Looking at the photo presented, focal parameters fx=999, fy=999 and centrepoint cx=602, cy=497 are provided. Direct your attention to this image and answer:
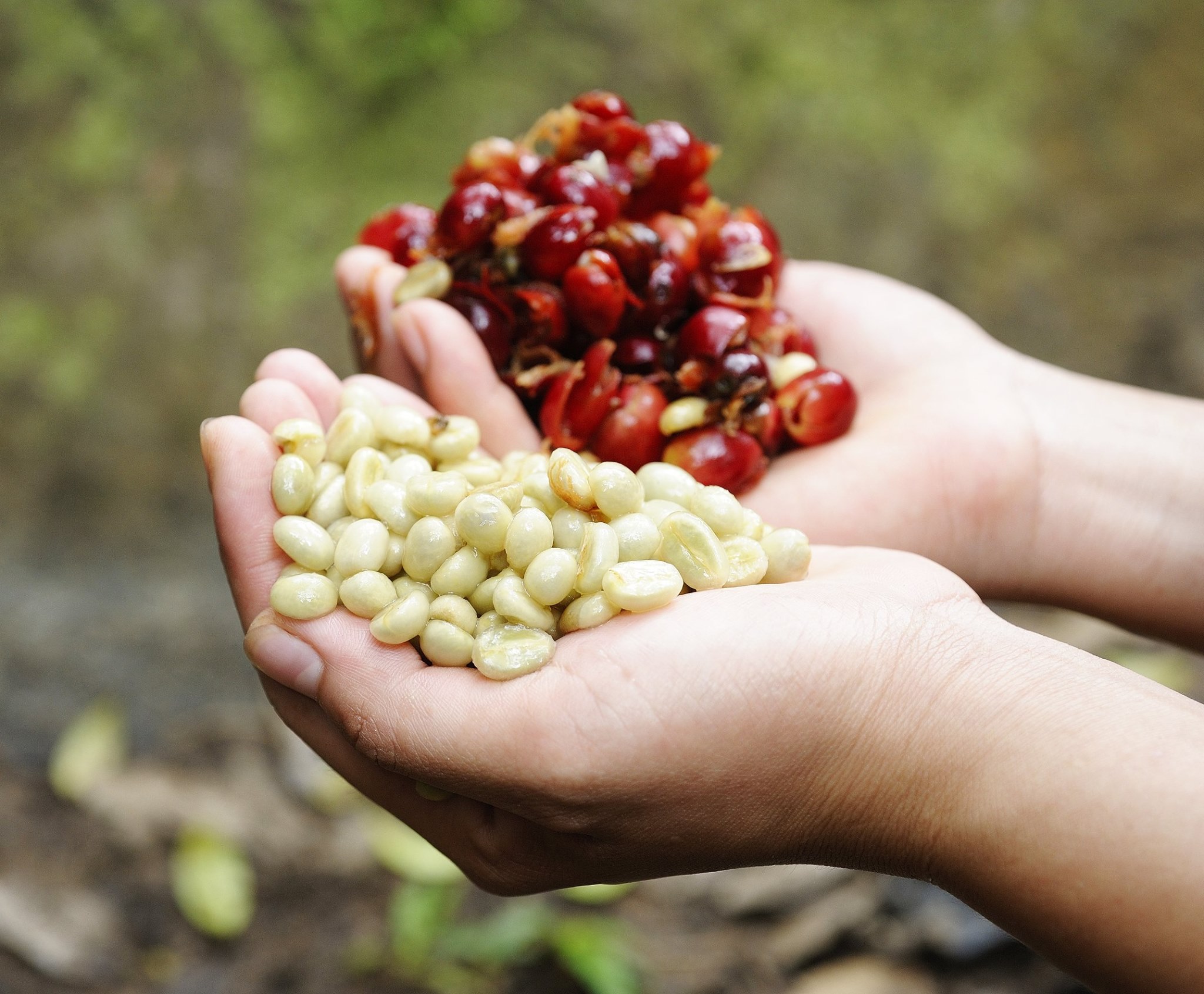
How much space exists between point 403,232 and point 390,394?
46cm

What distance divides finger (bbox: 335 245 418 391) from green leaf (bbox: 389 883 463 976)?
1.07 metres

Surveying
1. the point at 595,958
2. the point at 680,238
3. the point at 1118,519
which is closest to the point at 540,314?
the point at 680,238

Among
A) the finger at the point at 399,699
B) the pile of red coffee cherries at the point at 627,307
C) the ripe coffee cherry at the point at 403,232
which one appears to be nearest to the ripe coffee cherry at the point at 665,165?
the pile of red coffee cherries at the point at 627,307

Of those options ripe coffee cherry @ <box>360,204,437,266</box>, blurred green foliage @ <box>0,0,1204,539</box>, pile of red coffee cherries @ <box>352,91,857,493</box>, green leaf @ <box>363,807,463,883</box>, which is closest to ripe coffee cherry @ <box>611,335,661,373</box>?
pile of red coffee cherries @ <box>352,91,857,493</box>

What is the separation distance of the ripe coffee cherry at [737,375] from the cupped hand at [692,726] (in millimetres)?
446

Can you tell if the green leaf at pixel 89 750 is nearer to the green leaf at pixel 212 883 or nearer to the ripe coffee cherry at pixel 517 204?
the green leaf at pixel 212 883

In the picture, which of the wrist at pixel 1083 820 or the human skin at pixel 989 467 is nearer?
the wrist at pixel 1083 820

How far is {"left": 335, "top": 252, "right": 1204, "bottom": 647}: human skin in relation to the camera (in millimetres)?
1372

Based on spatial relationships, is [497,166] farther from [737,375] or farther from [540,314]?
[737,375]

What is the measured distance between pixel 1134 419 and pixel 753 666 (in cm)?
99

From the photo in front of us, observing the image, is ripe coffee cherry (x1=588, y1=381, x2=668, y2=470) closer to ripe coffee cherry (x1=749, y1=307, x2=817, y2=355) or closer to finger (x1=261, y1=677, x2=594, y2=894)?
ripe coffee cherry (x1=749, y1=307, x2=817, y2=355)

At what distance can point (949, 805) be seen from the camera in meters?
0.87

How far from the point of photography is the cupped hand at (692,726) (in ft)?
2.82

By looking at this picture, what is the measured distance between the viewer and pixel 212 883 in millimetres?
2020
